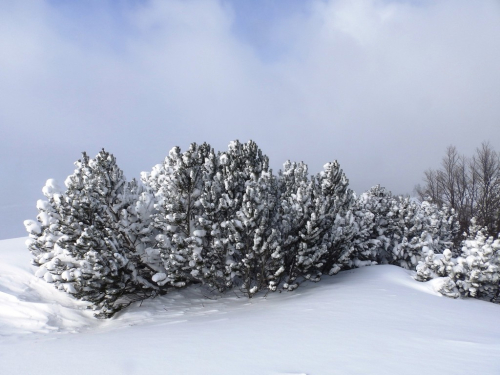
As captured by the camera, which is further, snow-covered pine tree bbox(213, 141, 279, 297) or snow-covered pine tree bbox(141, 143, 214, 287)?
snow-covered pine tree bbox(141, 143, 214, 287)

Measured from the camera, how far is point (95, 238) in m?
9.13

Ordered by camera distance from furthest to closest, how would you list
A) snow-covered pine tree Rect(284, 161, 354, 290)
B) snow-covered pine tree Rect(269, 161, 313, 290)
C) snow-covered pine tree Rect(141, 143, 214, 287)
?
snow-covered pine tree Rect(284, 161, 354, 290) < snow-covered pine tree Rect(269, 161, 313, 290) < snow-covered pine tree Rect(141, 143, 214, 287)

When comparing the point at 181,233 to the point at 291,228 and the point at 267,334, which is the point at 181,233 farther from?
the point at 267,334

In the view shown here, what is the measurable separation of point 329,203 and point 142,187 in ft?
23.0

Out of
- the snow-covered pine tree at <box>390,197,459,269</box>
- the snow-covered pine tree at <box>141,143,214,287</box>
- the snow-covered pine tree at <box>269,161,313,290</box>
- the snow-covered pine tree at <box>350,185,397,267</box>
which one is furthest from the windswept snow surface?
the snow-covered pine tree at <box>390,197,459,269</box>

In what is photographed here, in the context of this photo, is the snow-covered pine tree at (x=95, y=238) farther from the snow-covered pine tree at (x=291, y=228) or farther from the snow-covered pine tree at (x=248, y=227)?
the snow-covered pine tree at (x=291, y=228)

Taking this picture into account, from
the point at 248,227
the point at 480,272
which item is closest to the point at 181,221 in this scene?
the point at 248,227

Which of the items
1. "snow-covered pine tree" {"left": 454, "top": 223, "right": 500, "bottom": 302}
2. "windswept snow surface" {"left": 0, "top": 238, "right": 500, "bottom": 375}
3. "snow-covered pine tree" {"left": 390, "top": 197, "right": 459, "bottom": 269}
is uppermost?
"snow-covered pine tree" {"left": 390, "top": 197, "right": 459, "bottom": 269}

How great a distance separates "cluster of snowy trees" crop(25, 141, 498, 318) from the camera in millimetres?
9305

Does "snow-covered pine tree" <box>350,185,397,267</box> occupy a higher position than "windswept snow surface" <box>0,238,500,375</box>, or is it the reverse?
"snow-covered pine tree" <box>350,185,397,267</box>

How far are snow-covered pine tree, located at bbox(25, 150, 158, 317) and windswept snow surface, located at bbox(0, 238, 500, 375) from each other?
2.97 ft

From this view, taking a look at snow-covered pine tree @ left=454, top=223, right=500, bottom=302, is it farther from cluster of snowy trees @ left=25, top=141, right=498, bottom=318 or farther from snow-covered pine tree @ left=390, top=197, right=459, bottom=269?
snow-covered pine tree @ left=390, top=197, right=459, bottom=269

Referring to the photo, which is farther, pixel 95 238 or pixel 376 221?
pixel 376 221

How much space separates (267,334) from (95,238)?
20.5 feet
